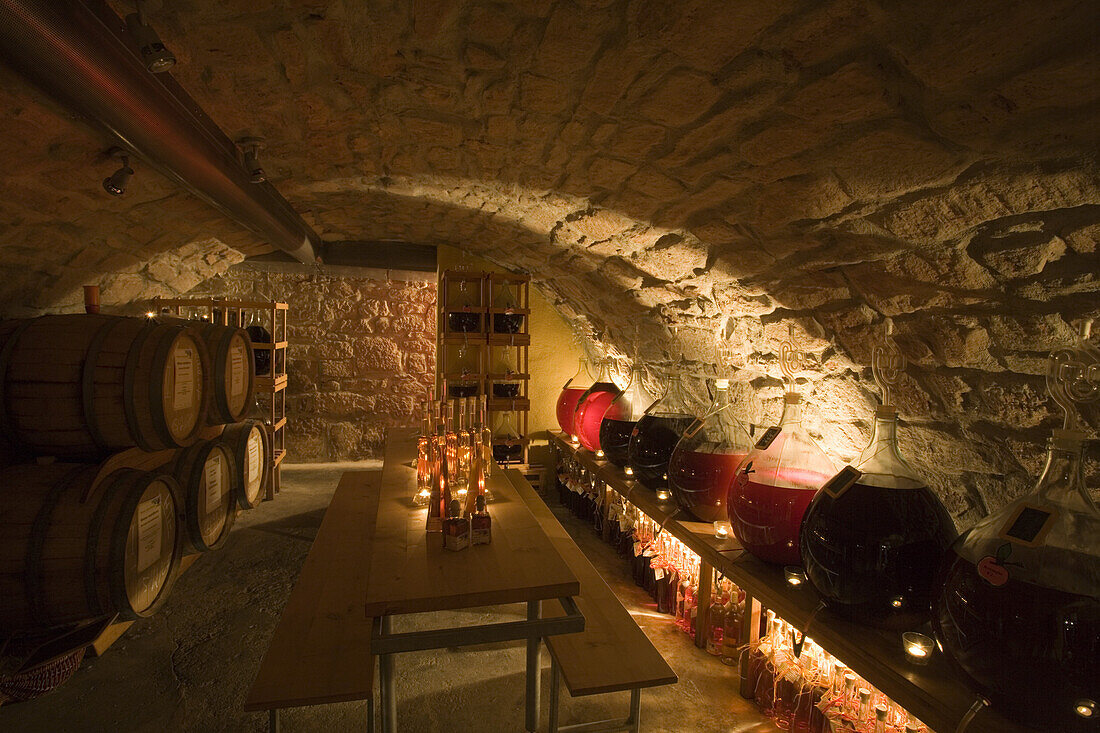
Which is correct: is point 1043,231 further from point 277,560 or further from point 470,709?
point 277,560

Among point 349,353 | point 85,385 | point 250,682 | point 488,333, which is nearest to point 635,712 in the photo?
point 250,682

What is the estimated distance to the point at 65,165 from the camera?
182cm

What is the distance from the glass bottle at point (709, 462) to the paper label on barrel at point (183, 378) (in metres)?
2.05

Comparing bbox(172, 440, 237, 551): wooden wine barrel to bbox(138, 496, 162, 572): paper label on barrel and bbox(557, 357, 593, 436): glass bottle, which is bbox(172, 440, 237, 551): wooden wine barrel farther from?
bbox(557, 357, 593, 436): glass bottle

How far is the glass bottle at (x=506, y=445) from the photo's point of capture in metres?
→ 4.11

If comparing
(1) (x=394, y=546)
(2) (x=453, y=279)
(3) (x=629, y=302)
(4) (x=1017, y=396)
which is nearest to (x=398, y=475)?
(1) (x=394, y=546)

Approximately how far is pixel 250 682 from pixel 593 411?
2109mm

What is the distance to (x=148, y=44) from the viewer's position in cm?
126

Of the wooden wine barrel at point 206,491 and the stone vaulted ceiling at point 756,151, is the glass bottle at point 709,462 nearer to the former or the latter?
the stone vaulted ceiling at point 756,151

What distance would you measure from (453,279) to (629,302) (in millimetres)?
1494

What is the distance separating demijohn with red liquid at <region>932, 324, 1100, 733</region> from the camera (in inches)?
34.9

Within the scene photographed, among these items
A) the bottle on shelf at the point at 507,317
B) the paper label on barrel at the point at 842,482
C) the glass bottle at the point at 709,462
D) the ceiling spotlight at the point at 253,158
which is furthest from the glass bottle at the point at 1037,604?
the bottle on shelf at the point at 507,317

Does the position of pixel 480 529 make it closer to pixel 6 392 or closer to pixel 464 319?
pixel 6 392

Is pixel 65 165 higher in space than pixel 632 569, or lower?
→ higher
